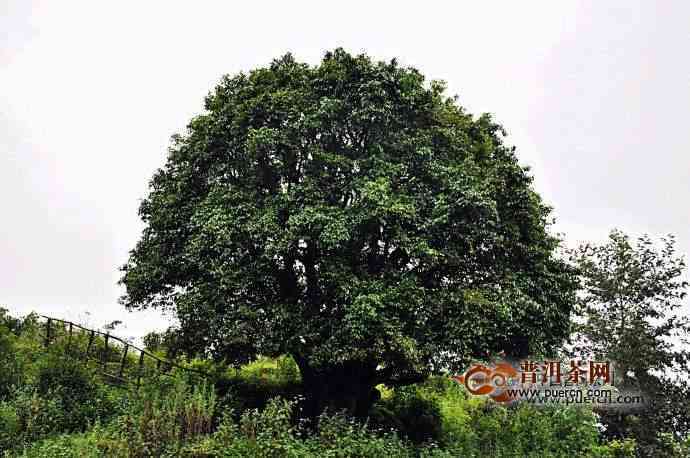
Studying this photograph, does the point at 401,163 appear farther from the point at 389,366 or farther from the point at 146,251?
the point at 146,251

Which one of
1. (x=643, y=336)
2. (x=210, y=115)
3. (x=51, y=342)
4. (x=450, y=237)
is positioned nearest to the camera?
(x=450, y=237)

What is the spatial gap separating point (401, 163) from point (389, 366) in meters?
4.58

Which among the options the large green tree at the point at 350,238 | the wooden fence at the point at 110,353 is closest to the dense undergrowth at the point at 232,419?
the wooden fence at the point at 110,353

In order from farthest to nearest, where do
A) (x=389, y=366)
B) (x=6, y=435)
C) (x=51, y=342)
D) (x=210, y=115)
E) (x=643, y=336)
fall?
(x=643, y=336) → (x=51, y=342) → (x=210, y=115) → (x=389, y=366) → (x=6, y=435)

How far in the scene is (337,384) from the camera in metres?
14.7

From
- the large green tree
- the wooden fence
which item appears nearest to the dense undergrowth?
the wooden fence

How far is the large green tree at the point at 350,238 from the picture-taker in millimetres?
12422

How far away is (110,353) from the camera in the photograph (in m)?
17.2

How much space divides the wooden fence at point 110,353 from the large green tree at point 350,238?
5.70 feet

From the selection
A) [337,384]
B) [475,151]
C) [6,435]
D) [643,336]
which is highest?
[475,151]

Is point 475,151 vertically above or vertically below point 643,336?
above

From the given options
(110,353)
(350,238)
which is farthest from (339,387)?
(110,353)

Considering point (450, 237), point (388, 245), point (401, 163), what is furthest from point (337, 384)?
point (401, 163)

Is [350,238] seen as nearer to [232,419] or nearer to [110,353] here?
[232,419]
